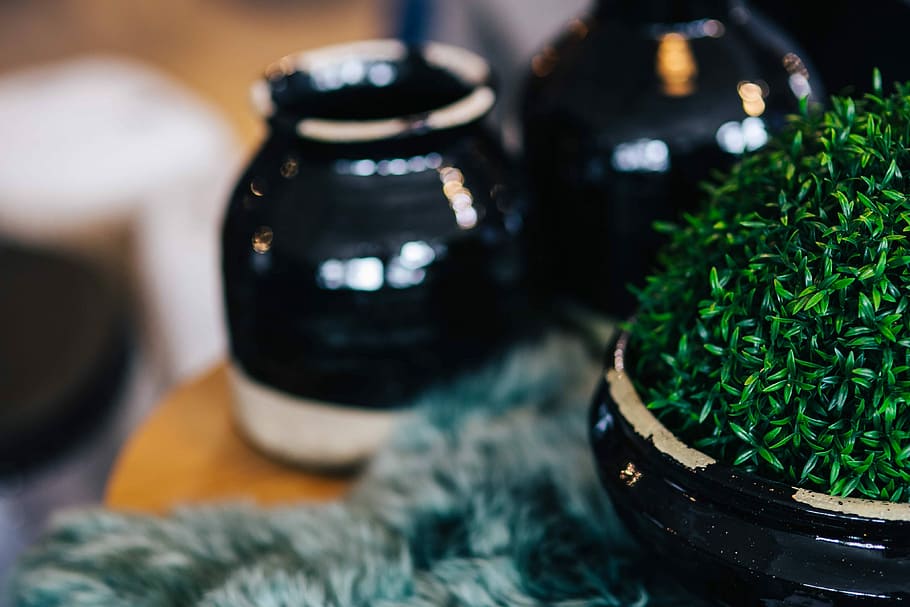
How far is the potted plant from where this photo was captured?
1.02 ft

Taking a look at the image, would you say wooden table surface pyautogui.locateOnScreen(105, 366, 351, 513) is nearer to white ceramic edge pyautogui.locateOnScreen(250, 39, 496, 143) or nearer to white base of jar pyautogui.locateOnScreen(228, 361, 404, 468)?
white base of jar pyautogui.locateOnScreen(228, 361, 404, 468)

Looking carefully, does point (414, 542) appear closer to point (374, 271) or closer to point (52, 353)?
point (374, 271)

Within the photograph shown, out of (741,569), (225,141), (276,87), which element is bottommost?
(225,141)

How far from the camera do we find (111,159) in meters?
1.18

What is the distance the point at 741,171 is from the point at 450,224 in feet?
0.59

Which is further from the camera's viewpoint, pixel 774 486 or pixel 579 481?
pixel 579 481

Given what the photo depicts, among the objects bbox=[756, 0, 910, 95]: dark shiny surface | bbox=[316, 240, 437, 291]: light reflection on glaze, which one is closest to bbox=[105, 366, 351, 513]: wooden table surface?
bbox=[316, 240, 437, 291]: light reflection on glaze

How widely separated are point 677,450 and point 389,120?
315 millimetres

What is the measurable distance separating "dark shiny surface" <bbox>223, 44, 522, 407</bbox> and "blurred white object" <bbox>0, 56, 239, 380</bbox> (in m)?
0.43

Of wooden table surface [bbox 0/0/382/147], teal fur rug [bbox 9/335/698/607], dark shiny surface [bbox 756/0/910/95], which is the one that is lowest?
wooden table surface [bbox 0/0/382/147]

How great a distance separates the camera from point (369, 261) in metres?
0.50

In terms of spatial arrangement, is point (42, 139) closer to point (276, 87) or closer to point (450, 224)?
point (276, 87)

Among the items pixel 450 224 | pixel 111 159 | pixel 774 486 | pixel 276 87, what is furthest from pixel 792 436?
pixel 111 159

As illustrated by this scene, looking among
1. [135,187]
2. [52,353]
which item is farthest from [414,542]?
[135,187]
